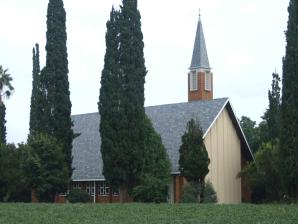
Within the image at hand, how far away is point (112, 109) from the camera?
38812 millimetres

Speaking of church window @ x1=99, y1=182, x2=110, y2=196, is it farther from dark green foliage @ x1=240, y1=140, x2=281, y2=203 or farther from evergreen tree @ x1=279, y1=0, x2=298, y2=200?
evergreen tree @ x1=279, y1=0, x2=298, y2=200

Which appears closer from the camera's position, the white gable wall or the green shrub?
the green shrub

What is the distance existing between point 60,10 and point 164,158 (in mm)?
10992

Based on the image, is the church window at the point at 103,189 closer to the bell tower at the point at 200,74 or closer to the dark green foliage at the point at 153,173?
the dark green foliage at the point at 153,173

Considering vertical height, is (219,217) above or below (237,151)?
below

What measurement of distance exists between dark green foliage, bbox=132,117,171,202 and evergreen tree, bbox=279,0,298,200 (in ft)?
24.1

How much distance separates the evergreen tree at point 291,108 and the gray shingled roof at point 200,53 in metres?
24.2

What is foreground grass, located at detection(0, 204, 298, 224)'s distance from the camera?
2338 cm

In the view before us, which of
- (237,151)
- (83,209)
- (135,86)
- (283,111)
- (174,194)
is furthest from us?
(237,151)

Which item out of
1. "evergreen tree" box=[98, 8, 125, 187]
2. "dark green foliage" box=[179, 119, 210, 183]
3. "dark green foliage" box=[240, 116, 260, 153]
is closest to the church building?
"dark green foliage" box=[240, 116, 260, 153]

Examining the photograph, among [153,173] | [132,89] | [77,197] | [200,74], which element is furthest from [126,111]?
[200,74]

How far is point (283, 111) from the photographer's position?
3484cm

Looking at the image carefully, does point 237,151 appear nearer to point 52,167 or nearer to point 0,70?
point 52,167

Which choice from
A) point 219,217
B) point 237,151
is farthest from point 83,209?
point 237,151
